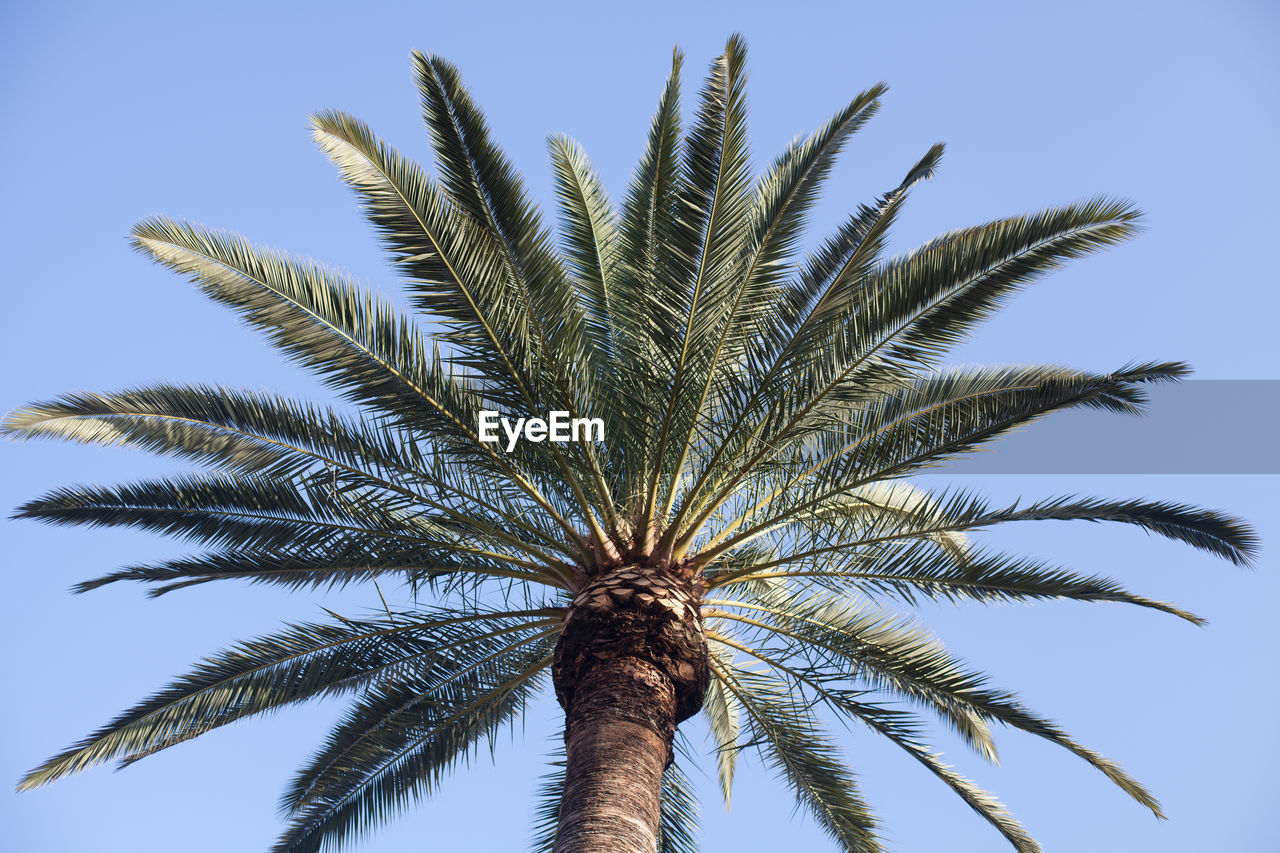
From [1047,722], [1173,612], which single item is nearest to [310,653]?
[1047,722]

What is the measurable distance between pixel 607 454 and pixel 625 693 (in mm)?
1978

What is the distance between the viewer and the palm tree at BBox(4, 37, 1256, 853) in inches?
281

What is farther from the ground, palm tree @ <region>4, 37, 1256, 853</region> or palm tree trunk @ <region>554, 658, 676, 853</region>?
palm tree @ <region>4, 37, 1256, 853</region>

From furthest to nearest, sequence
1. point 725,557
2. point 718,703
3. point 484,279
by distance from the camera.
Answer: point 718,703 < point 725,557 < point 484,279

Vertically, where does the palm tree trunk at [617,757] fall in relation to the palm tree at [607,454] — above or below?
below

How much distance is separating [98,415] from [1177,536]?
27.0 ft

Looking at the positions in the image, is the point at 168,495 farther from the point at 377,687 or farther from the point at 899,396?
the point at 899,396

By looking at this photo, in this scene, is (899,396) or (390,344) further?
(899,396)

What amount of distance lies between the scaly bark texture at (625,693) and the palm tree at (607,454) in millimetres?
30

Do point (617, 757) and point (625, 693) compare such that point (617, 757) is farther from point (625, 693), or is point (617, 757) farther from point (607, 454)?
point (607, 454)

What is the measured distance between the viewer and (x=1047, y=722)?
7531mm

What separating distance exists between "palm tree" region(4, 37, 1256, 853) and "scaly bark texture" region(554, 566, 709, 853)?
0.03 metres

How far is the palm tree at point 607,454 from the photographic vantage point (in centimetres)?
712

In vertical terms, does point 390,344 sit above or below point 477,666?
above
